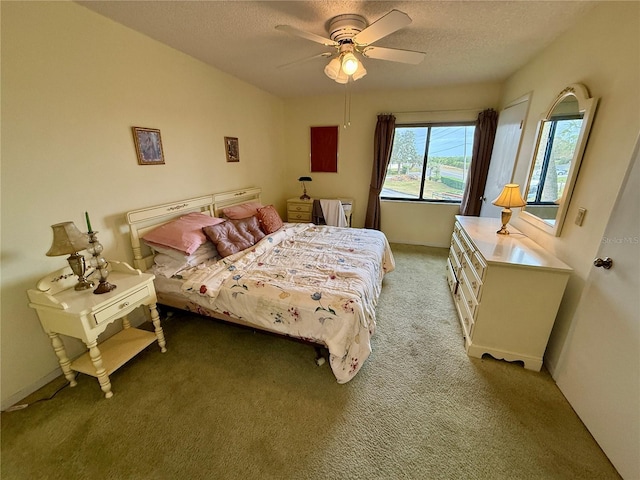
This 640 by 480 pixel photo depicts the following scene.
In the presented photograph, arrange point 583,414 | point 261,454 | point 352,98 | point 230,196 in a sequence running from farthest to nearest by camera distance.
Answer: point 352,98 → point 230,196 → point 583,414 → point 261,454

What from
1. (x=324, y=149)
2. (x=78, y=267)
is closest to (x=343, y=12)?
(x=78, y=267)

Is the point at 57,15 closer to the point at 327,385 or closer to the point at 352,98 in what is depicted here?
the point at 327,385

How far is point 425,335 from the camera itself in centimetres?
228

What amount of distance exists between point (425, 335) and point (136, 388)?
227 cm

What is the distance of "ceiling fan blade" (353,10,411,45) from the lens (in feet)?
4.73

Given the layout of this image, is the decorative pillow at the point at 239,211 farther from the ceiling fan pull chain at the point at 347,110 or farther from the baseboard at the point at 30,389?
the ceiling fan pull chain at the point at 347,110

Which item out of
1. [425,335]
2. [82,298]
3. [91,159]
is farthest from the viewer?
[425,335]

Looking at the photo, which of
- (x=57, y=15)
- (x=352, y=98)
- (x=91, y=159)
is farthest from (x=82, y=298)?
(x=352, y=98)

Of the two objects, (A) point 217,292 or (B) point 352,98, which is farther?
(B) point 352,98

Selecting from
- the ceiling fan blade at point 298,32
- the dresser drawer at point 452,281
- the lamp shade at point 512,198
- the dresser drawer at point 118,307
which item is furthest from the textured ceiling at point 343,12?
the dresser drawer at point 452,281

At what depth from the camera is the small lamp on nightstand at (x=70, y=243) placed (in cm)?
152

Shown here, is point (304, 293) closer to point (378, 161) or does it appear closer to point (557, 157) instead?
point (557, 157)

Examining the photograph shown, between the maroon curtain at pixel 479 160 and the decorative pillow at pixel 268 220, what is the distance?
2937 mm

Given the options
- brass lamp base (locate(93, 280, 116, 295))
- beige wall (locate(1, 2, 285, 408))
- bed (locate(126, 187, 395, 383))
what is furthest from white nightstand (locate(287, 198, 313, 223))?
brass lamp base (locate(93, 280, 116, 295))
